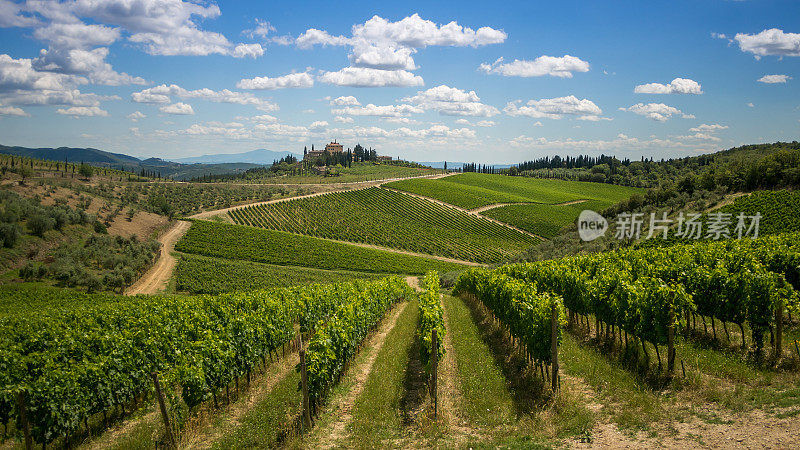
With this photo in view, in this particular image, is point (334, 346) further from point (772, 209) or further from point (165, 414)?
point (772, 209)

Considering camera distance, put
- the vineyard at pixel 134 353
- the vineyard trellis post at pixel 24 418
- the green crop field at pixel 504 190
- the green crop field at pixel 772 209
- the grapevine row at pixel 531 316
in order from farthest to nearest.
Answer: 1. the green crop field at pixel 504 190
2. the green crop field at pixel 772 209
3. the grapevine row at pixel 531 316
4. the vineyard at pixel 134 353
5. the vineyard trellis post at pixel 24 418

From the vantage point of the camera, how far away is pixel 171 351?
1430 cm

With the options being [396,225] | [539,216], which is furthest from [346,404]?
[539,216]

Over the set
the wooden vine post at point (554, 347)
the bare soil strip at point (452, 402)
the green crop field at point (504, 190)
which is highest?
the green crop field at point (504, 190)

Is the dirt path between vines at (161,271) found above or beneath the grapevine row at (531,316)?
beneath

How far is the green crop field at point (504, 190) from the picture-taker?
117 meters

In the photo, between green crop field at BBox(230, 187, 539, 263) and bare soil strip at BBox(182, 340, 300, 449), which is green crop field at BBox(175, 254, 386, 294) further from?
bare soil strip at BBox(182, 340, 300, 449)

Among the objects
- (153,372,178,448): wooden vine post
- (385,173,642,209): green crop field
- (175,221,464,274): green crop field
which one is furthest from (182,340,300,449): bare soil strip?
(385,173,642,209): green crop field

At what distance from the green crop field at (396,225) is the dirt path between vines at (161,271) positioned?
704 inches

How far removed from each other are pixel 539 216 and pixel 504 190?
128 ft

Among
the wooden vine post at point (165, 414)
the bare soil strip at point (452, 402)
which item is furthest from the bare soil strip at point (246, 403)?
the bare soil strip at point (452, 402)

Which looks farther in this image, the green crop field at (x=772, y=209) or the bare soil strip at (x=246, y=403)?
the green crop field at (x=772, y=209)

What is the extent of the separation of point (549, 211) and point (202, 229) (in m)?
84.8

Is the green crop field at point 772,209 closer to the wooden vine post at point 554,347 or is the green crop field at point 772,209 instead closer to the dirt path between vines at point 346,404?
the wooden vine post at point 554,347
